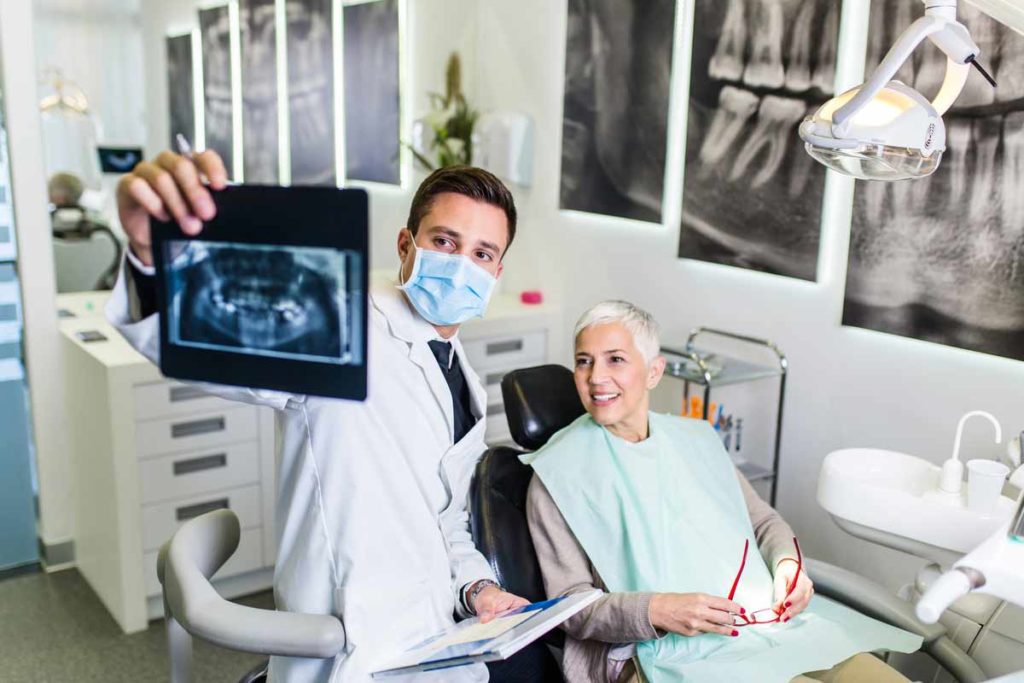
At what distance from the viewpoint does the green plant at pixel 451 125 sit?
3.76m

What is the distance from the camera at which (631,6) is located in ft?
10.6

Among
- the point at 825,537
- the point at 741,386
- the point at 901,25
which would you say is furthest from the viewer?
the point at 741,386

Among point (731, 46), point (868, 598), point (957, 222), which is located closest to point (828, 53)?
point (731, 46)

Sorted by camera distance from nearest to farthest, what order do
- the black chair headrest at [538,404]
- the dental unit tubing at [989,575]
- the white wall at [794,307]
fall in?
the dental unit tubing at [989,575], the black chair headrest at [538,404], the white wall at [794,307]

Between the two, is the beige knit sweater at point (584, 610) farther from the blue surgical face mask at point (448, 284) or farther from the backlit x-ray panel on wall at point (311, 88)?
the backlit x-ray panel on wall at point (311, 88)

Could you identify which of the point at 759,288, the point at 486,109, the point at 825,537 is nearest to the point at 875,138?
the point at 759,288

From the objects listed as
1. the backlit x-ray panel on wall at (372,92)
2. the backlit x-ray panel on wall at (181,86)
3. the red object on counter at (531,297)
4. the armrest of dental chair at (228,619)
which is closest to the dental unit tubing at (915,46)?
the armrest of dental chair at (228,619)

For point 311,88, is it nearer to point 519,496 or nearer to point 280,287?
point 519,496

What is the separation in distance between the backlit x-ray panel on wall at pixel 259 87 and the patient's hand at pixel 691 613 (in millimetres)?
2443

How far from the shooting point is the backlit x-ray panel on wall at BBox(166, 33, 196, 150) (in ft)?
10.9

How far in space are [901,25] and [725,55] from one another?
23.1 inches

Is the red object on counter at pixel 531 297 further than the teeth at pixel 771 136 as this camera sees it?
Yes

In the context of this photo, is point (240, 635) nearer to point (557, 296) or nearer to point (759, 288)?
point (759, 288)

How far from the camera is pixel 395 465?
4.98 ft
